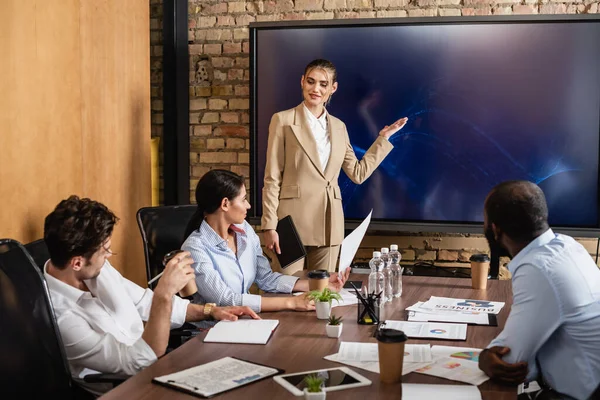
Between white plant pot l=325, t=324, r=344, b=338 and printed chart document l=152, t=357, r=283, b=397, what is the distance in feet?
1.13

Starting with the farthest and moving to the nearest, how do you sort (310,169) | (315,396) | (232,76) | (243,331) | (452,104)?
(232,76)
(452,104)
(310,169)
(243,331)
(315,396)

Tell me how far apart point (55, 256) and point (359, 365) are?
0.91m

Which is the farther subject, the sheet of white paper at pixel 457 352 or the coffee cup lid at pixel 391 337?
the sheet of white paper at pixel 457 352

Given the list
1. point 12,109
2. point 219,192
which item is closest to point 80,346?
point 219,192

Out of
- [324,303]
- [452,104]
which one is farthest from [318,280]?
[452,104]

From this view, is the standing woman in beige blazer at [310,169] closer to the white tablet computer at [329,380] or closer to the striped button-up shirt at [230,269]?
the striped button-up shirt at [230,269]

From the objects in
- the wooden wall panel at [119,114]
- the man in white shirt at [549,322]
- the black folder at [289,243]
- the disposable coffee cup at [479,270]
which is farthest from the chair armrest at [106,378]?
the wooden wall panel at [119,114]

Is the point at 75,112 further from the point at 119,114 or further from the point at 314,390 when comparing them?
the point at 314,390

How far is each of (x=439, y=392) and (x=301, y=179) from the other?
2.45 meters

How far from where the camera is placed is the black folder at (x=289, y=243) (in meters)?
3.26

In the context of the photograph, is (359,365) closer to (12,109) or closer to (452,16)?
(12,109)

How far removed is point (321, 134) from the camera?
13.5 ft

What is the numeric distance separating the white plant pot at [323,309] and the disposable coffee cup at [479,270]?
79 centimetres

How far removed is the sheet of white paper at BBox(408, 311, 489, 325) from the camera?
236 centimetres
